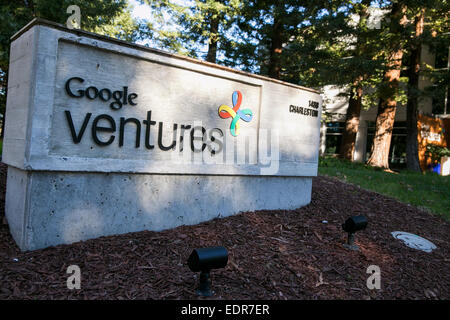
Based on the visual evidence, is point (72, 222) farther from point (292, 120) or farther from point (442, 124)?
point (442, 124)

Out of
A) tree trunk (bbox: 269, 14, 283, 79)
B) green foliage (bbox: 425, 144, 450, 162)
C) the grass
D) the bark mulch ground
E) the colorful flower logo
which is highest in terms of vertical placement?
tree trunk (bbox: 269, 14, 283, 79)

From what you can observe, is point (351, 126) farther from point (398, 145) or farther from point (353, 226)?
point (353, 226)

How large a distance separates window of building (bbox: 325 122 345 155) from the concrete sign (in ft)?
67.4

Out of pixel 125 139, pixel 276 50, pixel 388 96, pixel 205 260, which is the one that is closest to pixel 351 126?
pixel 388 96

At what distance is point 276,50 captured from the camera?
1377 centimetres

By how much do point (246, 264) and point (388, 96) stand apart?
11.9m

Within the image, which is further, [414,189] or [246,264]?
[414,189]

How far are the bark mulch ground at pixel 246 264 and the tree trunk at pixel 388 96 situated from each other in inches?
355

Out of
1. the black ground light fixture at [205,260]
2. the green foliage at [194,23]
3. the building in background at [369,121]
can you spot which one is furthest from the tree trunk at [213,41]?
the black ground light fixture at [205,260]

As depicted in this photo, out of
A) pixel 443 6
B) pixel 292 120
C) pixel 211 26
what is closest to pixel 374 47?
pixel 443 6

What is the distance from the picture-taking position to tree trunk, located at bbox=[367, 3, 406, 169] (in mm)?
12219

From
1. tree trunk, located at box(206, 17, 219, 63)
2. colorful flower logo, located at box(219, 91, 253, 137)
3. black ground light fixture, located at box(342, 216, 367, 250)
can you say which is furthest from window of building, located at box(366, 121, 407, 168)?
colorful flower logo, located at box(219, 91, 253, 137)

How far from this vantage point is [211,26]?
14617mm

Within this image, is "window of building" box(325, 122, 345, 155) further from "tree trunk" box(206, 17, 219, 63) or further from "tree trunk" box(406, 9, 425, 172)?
"tree trunk" box(206, 17, 219, 63)
